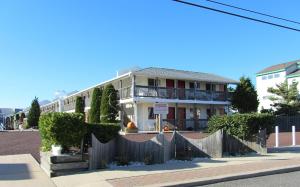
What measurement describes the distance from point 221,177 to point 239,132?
6220mm

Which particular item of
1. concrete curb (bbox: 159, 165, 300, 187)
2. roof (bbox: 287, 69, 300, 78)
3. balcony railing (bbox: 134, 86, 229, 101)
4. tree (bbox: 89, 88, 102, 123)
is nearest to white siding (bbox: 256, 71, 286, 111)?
roof (bbox: 287, 69, 300, 78)

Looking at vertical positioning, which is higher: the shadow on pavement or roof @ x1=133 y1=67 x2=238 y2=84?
roof @ x1=133 y1=67 x2=238 y2=84

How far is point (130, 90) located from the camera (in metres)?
36.5

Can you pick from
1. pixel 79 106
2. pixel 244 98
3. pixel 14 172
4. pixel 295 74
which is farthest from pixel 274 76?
pixel 14 172

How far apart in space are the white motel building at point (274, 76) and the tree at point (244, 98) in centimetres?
1136

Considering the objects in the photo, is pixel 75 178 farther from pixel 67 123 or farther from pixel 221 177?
pixel 221 177

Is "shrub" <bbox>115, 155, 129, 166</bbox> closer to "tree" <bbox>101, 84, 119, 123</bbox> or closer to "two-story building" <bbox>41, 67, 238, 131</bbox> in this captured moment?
"tree" <bbox>101, 84, 119, 123</bbox>

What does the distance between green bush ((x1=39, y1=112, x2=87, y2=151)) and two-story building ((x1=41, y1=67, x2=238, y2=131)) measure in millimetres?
22806

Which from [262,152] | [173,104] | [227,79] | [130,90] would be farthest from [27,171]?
[227,79]

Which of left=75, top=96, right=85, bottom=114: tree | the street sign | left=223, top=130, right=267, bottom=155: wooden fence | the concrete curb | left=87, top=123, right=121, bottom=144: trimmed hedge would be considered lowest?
the concrete curb

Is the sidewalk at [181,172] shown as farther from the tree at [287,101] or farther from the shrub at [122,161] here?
the tree at [287,101]

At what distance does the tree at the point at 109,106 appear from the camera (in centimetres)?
3509

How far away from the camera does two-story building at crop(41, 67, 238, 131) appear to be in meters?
36.6

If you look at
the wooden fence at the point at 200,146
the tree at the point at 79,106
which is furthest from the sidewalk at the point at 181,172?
the tree at the point at 79,106
